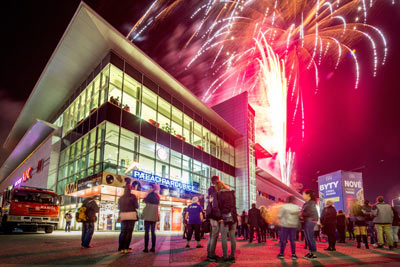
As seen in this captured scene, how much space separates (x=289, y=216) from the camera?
24.1 ft

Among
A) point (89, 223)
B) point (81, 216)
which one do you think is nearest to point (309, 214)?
point (89, 223)

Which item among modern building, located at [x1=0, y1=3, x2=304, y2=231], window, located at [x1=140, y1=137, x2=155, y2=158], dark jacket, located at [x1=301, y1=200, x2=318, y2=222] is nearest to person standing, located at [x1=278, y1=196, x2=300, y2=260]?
dark jacket, located at [x1=301, y1=200, x2=318, y2=222]

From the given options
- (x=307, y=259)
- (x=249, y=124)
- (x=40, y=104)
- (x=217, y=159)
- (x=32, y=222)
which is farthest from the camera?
(x=249, y=124)

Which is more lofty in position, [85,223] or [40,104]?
[40,104]

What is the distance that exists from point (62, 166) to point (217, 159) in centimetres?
1655

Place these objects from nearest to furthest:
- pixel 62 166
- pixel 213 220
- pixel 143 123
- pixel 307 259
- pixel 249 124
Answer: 1. pixel 213 220
2. pixel 307 259
3. pixel 143 123
4. pixel 62 166
5. pixel 249 124

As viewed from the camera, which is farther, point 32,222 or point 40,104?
point 40,104

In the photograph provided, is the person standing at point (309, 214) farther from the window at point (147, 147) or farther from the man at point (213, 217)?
the window at point (147, 147)

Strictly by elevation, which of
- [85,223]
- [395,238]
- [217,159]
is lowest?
[395,238]

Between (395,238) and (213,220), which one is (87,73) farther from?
(395,238)

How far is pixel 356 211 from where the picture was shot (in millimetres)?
11555

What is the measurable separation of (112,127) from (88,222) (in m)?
13.7

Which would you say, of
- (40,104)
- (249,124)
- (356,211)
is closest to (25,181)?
(40,104)

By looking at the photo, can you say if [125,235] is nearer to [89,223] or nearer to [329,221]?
[89,223]
